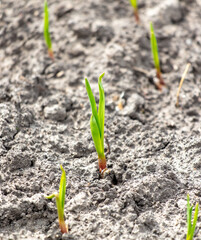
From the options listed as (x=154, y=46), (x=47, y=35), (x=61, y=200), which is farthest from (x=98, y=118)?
(x=47, y=35)

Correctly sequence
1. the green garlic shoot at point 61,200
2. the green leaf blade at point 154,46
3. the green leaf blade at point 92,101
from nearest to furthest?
the green garlic shoot at point 61,200
the green leaf blade at point 92,101
the green leaf blade at point 154,46

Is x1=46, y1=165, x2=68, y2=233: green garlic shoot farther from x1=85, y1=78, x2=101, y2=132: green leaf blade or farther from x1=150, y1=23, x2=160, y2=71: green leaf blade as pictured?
x1=150, y1=23, x2=160, y2=71: green leaf blade

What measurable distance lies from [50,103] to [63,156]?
1.23ft

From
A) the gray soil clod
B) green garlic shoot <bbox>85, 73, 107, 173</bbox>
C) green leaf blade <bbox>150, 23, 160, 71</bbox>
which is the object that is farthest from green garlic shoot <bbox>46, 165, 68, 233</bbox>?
green leaf blade <bbox>150, 23, 160, 71</bbox>

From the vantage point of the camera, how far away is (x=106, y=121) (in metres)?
1.83

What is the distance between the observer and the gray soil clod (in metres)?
1.42

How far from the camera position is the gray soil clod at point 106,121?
1.42 m

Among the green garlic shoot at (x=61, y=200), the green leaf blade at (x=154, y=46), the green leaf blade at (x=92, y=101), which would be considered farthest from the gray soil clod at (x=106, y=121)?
the green leaf blade at (x=92, y=101)

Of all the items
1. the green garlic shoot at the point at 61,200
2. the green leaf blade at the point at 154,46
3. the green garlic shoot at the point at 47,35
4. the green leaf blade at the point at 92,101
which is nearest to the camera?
the green garlic shoot at the point at 61,200

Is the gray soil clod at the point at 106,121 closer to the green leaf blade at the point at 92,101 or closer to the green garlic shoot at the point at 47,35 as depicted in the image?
the green garlic shoot at the point at 47,35

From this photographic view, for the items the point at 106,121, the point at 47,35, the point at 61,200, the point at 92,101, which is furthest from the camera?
the point at 47,35

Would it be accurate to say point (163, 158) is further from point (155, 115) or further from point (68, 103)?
point (68, 103)

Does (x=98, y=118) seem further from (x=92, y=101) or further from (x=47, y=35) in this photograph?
(x=47, y=35)

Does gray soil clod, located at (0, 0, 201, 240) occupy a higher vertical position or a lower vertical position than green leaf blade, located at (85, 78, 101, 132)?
lower
